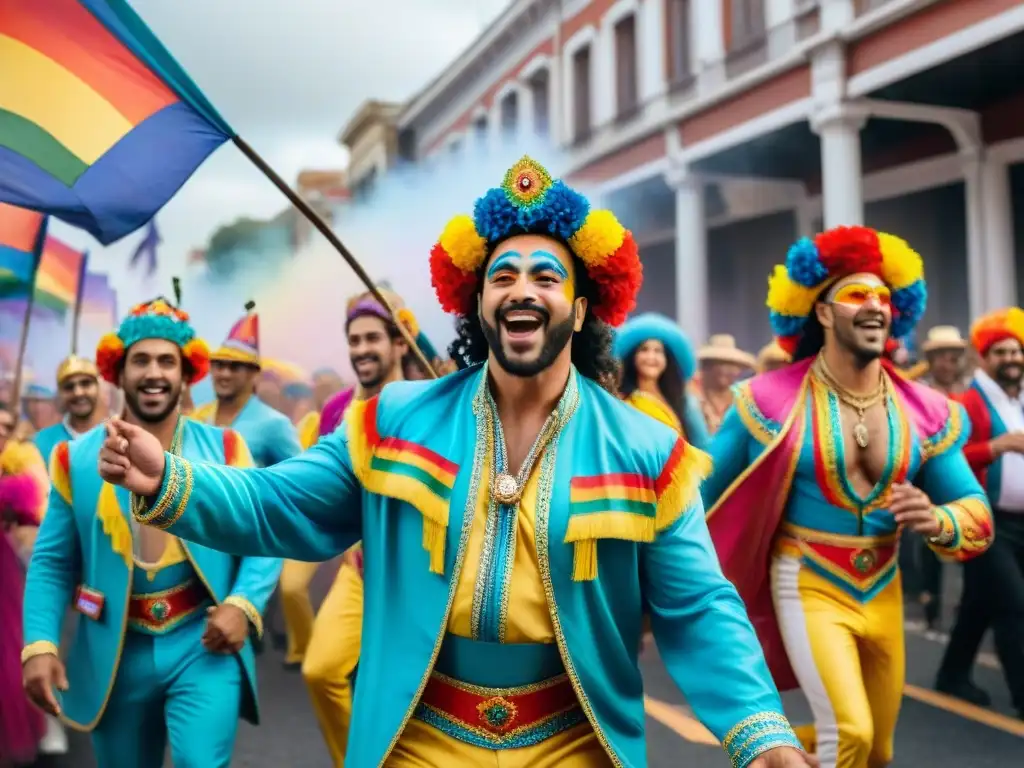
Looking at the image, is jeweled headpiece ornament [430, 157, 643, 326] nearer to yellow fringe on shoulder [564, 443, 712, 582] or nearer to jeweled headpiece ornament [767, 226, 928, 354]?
yellow fringe on shoulder [564, 443, 712, 582]

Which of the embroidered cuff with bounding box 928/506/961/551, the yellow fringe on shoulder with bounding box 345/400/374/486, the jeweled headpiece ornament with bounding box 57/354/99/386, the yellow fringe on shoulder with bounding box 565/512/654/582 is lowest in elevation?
the yellow fringe on shoulder with bounding box 565/512/654/582

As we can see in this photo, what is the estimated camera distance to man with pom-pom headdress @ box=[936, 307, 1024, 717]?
265 inches

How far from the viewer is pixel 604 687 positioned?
9.14 ft

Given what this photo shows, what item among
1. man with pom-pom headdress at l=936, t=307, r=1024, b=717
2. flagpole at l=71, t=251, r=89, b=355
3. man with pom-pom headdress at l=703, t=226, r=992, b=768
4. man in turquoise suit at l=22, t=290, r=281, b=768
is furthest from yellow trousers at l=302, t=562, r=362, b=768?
man with pom-pom headdress at l=936, t=307, r=1024, b=717

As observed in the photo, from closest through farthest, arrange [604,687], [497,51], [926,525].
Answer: [604,687]
[926,525]
[497,51]

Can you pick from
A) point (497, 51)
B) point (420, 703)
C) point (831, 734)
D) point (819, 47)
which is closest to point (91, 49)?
point (420, 703)

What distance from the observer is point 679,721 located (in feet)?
21.9

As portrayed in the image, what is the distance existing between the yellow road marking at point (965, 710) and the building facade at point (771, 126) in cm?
754

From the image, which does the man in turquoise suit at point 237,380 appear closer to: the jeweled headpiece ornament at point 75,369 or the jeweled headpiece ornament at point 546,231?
the jeweled headpiece ornament at point 75,369

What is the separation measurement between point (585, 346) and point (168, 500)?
1.15 meters

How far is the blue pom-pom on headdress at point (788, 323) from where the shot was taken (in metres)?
5.23

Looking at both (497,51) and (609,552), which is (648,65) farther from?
(609,552)

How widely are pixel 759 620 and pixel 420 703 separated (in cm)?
233

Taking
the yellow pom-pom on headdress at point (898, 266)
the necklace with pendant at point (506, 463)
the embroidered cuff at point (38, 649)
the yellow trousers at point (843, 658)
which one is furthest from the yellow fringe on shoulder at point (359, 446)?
the yellow pom-pom on headdress at point (898, 266)
